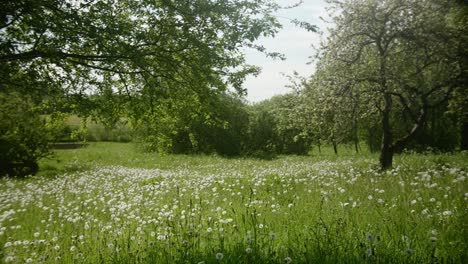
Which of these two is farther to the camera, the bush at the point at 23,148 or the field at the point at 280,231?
the bush at the point at 23,148

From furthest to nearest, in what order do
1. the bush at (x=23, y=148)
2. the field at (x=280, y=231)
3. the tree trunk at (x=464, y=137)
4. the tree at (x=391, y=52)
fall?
the tree trunk at (x=464, y=137), the bush at (x=23, y=148), the tree at (x=391, y=52), the field at (x=280, y=231)

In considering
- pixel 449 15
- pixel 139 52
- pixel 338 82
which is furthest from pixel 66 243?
pixel 449 15

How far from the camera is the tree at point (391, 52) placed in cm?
1223

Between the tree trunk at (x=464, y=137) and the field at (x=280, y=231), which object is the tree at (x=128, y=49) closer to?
the field at (x=280, y=231)

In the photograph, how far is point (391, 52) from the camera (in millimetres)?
13484

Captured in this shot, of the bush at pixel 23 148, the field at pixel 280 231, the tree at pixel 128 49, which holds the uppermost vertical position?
the tree at pixel 128 49

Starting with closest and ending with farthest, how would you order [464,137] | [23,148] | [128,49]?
1. [128,49]
2. [23,148]
3. [464,137]

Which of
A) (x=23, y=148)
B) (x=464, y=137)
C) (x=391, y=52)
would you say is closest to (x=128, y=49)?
(x=391, y=52)

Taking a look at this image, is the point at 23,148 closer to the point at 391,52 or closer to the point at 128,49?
the point at 128,49

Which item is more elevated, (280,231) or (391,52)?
(391,52)

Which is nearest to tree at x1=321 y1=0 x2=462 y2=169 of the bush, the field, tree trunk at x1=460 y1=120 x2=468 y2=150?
the field

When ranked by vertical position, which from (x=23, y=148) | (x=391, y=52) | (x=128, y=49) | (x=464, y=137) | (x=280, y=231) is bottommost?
(x=280, y=231)

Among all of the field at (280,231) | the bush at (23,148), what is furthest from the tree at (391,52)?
the bush at (23,148)

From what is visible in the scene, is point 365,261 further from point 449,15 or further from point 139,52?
point 449,15
